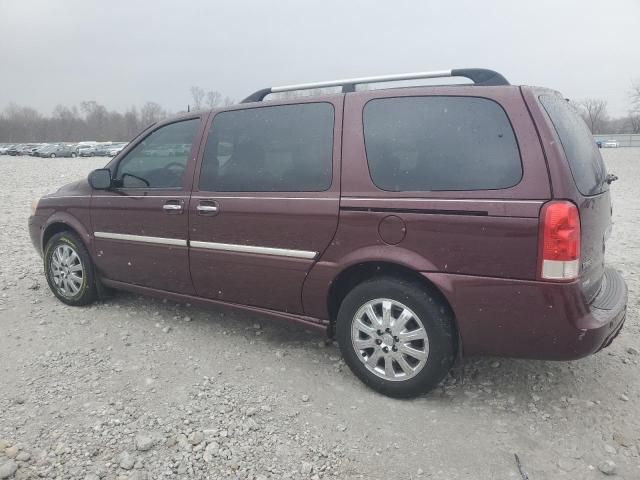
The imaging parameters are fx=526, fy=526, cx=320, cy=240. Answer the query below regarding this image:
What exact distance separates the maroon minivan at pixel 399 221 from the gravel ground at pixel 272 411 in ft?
1.15

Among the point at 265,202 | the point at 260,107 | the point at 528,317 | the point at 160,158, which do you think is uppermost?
the point at 260,107

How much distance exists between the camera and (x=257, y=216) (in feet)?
11.5

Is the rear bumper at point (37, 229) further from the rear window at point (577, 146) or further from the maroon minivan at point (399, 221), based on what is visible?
the rear window at point (577, 146)

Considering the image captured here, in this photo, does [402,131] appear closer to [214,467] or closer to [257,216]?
[257,216]

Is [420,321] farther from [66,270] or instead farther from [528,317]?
[66,270]

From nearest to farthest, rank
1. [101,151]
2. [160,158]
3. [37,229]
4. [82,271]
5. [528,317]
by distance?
[528,317] < [160,158] < [82,271] < [37,229] < [101,151]

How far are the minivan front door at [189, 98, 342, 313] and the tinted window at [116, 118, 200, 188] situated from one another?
9.3 inches

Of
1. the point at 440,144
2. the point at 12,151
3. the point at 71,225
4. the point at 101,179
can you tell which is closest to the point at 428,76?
the point at 440,144

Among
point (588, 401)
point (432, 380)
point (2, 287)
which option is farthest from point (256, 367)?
point (2, 287)

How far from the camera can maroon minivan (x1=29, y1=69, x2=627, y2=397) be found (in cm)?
268

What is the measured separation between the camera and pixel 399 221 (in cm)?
297

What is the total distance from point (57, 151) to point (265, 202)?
52.5 m

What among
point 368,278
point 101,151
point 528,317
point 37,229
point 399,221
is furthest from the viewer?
point 101,151

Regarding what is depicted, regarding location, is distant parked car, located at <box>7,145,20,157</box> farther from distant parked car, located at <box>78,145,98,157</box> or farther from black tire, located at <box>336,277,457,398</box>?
black tire, located at <box>336,277,457,398</box>
